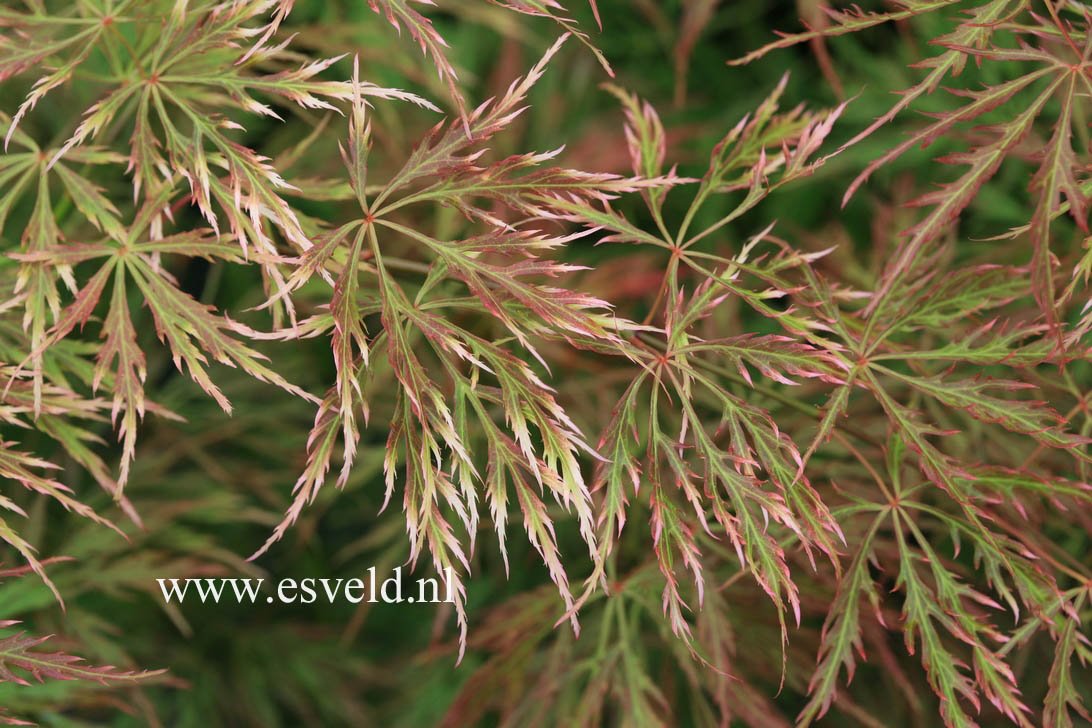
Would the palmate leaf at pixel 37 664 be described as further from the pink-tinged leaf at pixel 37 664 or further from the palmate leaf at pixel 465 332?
the palmate leaf at pixel 465 332

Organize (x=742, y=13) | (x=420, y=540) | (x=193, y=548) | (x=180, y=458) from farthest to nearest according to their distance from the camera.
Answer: (x=742, y=13)
(x=180, y=458)
(x=193, y=548)
(x=420, y=540)

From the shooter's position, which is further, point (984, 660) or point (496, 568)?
point (496, 568)

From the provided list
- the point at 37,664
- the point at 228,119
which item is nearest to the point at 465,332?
the point at 228,119

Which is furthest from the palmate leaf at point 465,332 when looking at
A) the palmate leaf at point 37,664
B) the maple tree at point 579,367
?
the palmate leaf at point 37,664

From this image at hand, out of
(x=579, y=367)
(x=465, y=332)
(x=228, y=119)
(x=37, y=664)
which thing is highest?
(x=228, y=119)

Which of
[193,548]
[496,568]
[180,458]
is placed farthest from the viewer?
[496,568]

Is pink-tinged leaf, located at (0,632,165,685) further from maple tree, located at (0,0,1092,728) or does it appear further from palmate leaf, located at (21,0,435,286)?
palmate leaf, located at (21,0,435,286)

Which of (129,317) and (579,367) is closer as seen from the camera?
(129,317)

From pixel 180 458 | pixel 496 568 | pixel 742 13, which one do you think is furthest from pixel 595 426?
pixel 742 13

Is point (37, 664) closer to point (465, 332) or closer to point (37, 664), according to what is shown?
point (37, 664)

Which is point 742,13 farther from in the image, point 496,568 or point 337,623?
point 337,623

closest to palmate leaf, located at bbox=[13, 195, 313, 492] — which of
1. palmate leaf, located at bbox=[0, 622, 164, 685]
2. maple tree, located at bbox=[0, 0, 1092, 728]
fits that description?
maple tree, located at bbox=[0, 0, 1092, 728]
